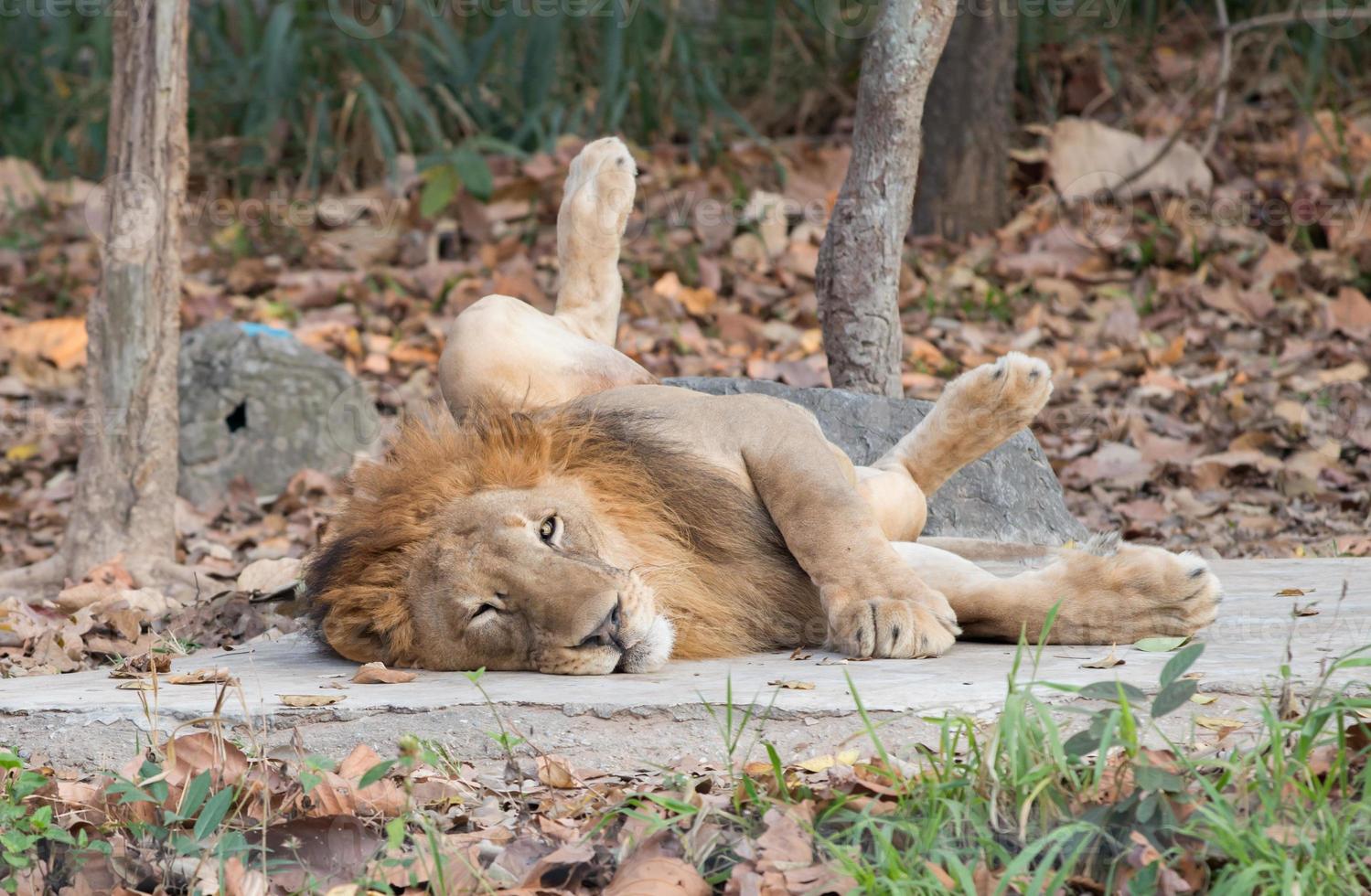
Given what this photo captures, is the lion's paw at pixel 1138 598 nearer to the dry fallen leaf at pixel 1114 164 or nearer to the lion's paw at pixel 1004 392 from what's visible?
the lion's paw at pixel 1004 392

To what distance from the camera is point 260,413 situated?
6.41 metres

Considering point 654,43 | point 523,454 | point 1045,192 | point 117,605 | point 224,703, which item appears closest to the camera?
point 224,703

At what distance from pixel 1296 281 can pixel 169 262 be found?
18.1 ft

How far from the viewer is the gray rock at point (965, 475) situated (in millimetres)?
4305

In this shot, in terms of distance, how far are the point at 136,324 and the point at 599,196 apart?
165 cm

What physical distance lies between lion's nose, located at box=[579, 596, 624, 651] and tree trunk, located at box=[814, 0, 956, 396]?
2.08 metres

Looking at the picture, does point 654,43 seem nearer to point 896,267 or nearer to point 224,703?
point 896,267

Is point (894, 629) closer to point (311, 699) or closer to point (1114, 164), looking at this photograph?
point (311, 699)

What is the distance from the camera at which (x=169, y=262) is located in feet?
16.1

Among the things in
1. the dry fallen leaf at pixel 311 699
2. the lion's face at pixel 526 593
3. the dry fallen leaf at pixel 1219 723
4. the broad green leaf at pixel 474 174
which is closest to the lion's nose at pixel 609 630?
the lion's face at pixel 526 593

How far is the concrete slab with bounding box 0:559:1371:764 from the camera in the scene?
2.51 meters

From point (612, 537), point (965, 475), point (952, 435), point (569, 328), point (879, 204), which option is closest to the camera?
point (612, 537)

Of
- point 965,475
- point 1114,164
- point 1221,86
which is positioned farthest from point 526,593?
point 1114,164

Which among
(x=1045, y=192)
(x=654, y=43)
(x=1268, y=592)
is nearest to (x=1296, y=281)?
(x=1045, y=192)
